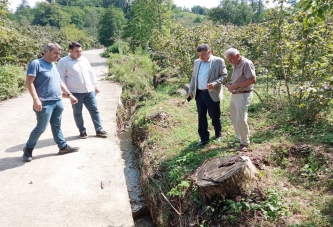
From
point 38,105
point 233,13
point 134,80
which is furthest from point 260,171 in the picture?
point 233,13

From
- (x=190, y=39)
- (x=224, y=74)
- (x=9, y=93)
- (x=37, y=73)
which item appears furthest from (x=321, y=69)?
(x=9, y=93)

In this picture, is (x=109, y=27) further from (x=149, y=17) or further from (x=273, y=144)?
(x=273, y=144)

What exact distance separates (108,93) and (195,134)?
592cm

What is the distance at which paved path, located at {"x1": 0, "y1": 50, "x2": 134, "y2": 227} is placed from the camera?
353cm

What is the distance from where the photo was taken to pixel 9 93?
994 centimetres

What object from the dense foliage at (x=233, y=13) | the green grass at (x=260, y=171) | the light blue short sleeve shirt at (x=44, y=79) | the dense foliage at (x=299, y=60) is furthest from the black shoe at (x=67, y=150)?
the dense foliage at (x=233, y=13)

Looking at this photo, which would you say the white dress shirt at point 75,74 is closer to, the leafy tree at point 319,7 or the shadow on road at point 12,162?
the shadow on road at point 12,162

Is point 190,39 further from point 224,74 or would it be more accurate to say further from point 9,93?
point 9,93

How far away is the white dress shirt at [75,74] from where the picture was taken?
5355 mm

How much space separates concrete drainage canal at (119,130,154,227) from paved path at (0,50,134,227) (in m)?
0.49

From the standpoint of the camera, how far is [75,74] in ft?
17.7

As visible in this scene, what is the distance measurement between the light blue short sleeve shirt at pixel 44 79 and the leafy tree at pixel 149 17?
56.7 ft

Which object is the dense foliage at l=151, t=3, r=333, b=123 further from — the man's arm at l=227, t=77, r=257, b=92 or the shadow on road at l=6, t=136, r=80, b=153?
the shadow on road at l=6, t=136, r=80, b=153

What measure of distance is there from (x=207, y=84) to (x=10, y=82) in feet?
28.5
